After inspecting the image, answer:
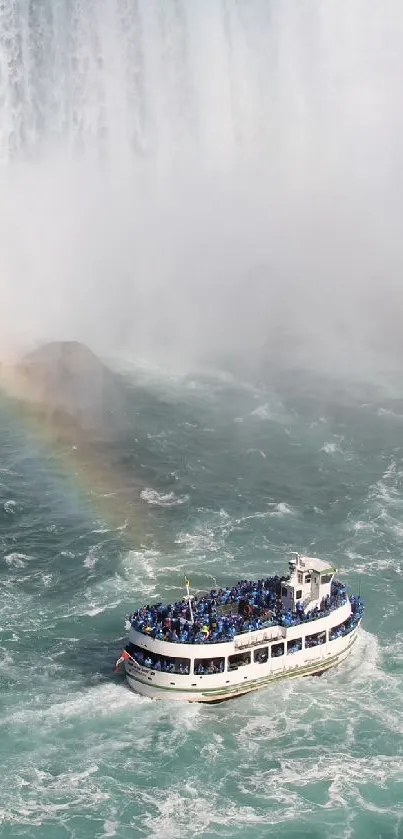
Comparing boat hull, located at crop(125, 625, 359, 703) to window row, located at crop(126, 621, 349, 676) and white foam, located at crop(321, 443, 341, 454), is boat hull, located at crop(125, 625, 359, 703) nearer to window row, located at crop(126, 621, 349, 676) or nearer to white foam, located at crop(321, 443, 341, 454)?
window row, located at crop(126, 621, 349, 676)

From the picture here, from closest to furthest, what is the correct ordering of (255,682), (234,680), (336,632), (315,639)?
(234,680) < (255,682) < (315,639) < (336,632)

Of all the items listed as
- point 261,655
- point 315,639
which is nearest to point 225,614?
point 261,655

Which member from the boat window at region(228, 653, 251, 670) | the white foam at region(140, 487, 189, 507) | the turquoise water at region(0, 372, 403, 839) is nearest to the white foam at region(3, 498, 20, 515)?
the turquoise water at region(0, 372, 403, 839)

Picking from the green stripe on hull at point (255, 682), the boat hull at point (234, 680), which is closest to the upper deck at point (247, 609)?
the boat hull at point (234, 680)

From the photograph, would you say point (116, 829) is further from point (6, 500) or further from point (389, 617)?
point (6, 500)

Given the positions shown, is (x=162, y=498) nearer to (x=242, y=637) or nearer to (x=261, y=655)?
(x=261, y=655)

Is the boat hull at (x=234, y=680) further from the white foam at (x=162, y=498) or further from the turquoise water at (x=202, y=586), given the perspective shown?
the white foam at (x=162, y=498)

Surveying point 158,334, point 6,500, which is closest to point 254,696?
point 6,500
